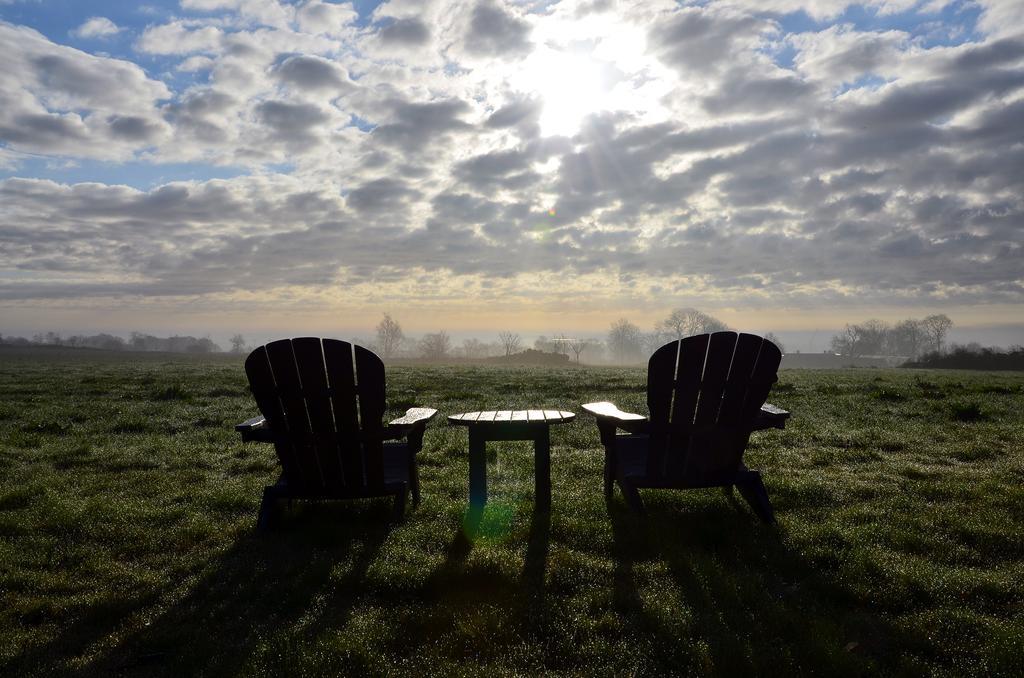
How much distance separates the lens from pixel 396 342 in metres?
122

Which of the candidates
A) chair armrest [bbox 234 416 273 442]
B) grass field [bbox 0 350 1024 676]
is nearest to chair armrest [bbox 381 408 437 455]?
grass field [bbox 0 350 1024 676]

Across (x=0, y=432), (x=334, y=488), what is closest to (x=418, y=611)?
(x=334, y=488)

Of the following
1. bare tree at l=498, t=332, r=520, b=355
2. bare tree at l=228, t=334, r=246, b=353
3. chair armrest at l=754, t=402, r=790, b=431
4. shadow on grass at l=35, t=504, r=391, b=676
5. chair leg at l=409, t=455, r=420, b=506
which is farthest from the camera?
bare tree at l=228, t=334, r=246, b=353

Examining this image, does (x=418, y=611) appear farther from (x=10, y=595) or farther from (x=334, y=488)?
(x=10, y=595)

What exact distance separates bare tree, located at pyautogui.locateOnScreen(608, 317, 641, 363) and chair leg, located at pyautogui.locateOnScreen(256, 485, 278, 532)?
142389 mm

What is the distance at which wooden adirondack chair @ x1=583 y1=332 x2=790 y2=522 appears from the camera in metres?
4.56

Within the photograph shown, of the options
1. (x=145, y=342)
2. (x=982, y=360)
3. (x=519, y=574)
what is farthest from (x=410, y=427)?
(x=145, y=342)

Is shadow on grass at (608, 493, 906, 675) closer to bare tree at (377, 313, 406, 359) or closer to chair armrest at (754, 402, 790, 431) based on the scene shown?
chair armrest at (754, 402, 790, 431)

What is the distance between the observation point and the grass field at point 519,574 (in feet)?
9.46

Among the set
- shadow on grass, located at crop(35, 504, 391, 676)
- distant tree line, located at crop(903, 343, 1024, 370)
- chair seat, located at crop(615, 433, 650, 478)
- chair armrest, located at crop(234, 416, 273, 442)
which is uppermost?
chair armrest, located at crop(234, 416, 273, 442)

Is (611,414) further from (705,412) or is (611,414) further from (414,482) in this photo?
(414,482)

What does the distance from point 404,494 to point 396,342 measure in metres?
119

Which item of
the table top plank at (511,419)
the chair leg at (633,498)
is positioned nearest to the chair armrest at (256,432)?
the table top plank at (511,419)

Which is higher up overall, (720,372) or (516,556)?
(720,372)
